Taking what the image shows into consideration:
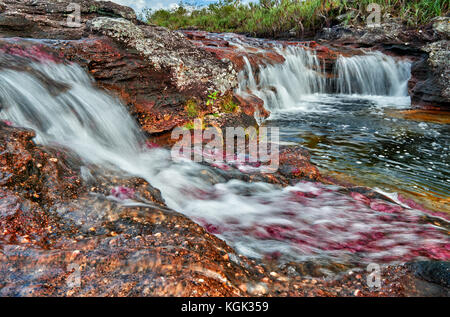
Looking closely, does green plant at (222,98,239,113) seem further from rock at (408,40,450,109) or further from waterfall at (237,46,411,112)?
rock at (408,40,450,109)

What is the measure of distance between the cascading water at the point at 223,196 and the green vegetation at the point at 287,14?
539 inches

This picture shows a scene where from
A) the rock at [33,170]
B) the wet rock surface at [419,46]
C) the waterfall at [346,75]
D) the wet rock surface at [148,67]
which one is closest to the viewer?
the rock at [33,170]

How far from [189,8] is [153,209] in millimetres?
36477

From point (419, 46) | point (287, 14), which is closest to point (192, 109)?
point (419, 46)

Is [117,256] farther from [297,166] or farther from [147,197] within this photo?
[297,166]

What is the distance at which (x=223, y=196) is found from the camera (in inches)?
A: 130

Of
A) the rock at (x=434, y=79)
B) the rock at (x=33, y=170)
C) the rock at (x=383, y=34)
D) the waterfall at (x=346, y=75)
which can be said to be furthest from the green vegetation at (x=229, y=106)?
the rock at (x=383, y=34)

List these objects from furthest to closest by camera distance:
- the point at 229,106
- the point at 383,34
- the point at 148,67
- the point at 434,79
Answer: the point at 383,34, the point at 434,79, the point at 229,106, the point at 148,67

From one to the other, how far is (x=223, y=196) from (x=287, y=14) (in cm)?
1984

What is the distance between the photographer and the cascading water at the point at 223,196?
249 cm

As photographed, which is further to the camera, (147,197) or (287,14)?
(287,14)

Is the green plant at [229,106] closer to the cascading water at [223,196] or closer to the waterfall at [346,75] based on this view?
the cascading water at [223,196]

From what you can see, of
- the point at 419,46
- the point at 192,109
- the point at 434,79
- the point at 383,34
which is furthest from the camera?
the point at 383,34

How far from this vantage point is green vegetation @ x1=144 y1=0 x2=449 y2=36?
45.4ft
